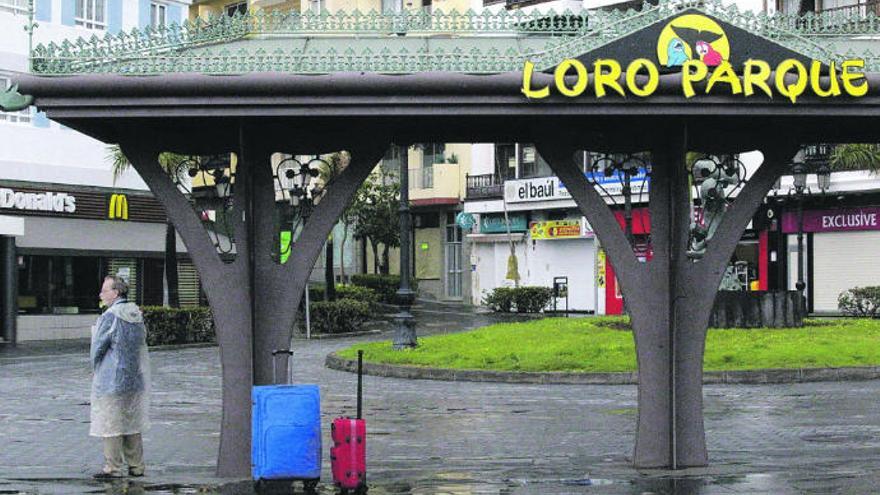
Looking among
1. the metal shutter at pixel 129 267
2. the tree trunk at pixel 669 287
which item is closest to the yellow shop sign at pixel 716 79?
the tree trunk at pixel 669 287

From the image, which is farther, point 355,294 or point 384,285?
point 384,285

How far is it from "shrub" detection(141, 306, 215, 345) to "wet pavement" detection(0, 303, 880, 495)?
9.92 meters

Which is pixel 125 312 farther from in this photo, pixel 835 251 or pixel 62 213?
pixel 835 251

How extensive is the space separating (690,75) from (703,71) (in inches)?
4.4

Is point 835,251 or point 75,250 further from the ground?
point 75,250

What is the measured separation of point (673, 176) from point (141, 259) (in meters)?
33.2

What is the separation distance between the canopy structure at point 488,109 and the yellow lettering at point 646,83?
0.5 inches

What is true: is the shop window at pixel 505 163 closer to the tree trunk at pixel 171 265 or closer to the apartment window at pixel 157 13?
the apartment window at pixel 157 13

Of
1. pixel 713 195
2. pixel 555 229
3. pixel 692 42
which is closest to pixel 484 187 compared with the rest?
pixel 555 229

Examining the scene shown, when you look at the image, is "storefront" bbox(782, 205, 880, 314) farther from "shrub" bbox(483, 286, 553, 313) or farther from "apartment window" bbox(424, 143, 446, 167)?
"apartment window" bbox(424, 143, 446, 167)

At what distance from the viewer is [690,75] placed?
11.2 m

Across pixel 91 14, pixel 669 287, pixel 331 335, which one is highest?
pixel 91 14

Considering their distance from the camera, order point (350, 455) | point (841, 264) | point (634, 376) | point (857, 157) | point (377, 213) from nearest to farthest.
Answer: point (350, 455), point (634, 376), point (857, 157), point (841, 264), point (377, 213)

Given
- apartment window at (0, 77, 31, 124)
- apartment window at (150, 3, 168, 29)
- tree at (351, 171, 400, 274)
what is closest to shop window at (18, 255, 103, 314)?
apartment window at (0, 77, 31, 124)
